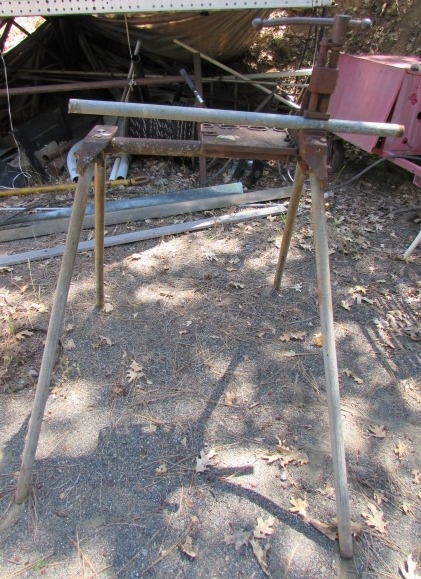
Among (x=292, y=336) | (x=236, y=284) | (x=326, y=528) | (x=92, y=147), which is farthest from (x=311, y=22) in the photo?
(x=326, y=528)

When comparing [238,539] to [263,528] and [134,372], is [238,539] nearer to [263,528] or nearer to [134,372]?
[263,528]

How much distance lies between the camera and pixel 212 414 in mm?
2242

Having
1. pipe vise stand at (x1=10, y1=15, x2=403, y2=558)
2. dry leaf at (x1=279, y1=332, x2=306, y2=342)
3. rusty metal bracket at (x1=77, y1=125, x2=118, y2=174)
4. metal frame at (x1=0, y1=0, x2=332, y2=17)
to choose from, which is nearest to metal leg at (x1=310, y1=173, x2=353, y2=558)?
pipe vise stand at (x1=10, y1=15, x2=403, y2=558)

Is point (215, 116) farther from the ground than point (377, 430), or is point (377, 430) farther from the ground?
point (215, 116)

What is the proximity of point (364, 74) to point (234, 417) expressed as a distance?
3.57 m

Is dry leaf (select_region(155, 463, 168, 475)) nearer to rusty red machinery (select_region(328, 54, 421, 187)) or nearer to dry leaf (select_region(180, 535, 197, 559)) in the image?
dry leaf (select_region(180, 535, 197, 559))

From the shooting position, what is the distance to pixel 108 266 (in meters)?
3.38

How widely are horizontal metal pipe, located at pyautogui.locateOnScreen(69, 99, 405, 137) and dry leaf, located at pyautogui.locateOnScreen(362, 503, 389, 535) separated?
1.58 meters

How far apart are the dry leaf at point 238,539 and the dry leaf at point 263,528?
0.12 ft

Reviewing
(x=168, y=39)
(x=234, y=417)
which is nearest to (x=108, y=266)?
(x=234, y=417)

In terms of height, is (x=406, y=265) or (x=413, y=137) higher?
(x=413, y=137)

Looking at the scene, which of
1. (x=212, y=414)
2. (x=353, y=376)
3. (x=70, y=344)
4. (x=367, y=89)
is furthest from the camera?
(x=367, y=89)

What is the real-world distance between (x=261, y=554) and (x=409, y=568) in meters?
0.58

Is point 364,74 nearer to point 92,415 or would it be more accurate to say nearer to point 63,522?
point 92,415
